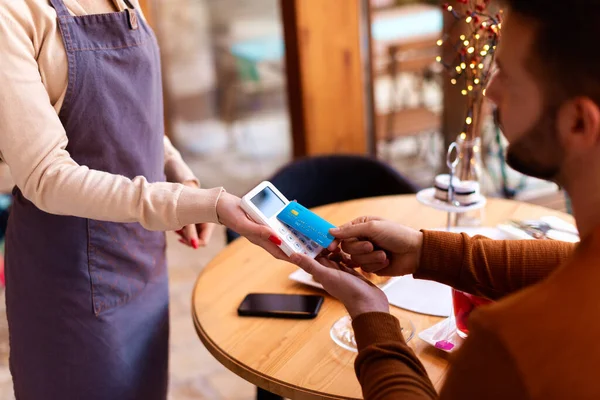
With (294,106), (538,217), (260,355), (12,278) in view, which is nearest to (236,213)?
(260,355)

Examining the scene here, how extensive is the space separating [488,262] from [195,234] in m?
0.70

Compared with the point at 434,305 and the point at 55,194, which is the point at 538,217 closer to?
the point at 434,305

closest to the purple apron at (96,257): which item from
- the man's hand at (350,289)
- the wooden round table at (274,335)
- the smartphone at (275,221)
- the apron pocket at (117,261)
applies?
the apron pocket at (117,261)

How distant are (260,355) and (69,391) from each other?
0.47 meters

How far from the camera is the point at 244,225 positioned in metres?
1.29

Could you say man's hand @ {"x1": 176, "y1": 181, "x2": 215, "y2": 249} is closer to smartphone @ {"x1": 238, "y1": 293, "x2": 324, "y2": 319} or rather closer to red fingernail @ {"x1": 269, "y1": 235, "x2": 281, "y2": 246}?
smartphone @ {"x1": 238, "y1": 293, "x2": 324, "y2": 319}

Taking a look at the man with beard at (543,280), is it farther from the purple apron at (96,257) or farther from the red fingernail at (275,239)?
the purple apron at (96,257)

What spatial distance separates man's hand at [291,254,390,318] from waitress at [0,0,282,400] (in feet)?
0.40

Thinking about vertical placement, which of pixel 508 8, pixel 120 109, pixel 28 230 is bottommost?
pixel 28 230

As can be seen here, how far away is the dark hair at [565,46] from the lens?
2.64ft

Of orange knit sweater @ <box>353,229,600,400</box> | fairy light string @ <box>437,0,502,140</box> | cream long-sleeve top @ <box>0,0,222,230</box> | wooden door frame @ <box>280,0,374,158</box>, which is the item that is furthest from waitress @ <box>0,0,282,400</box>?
wooden door frame @ <box>280,0,374,158</box>

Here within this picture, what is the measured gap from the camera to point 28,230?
146 centimetres

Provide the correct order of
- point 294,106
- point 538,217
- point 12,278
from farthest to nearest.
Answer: point 294,106
point 538,217
point 12,278

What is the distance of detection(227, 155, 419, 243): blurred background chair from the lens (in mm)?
2195
